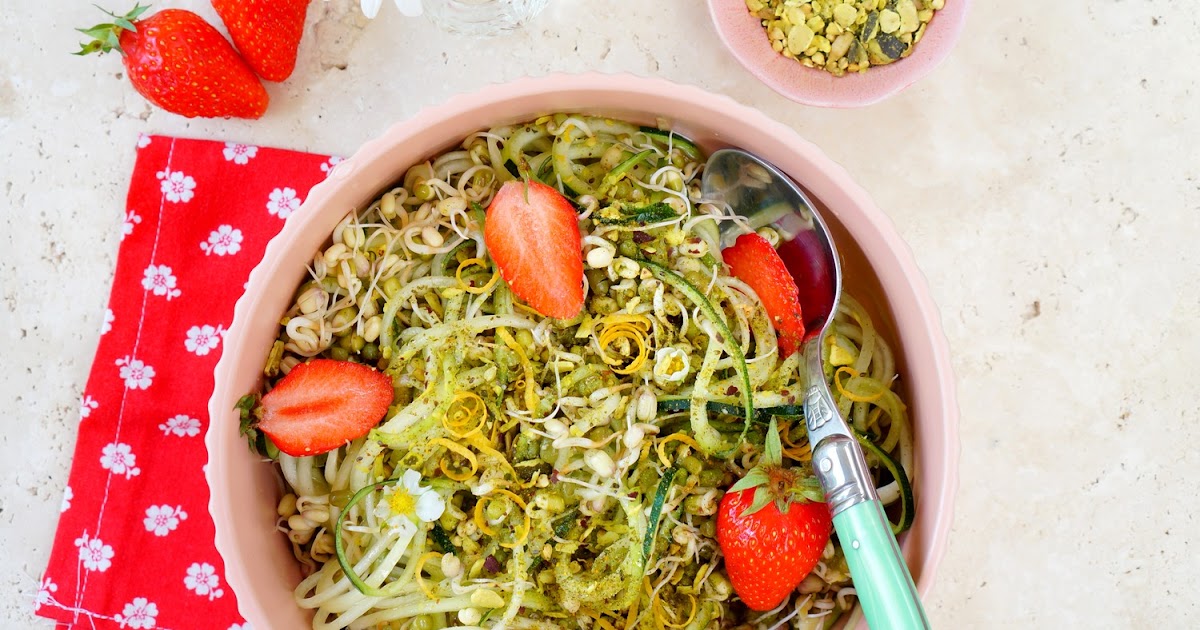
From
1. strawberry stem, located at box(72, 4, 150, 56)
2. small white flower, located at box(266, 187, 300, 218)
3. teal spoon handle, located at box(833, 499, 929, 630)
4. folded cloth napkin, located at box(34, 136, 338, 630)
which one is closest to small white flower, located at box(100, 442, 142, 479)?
folded cloth napkin, located at box(34, 136, 338, 630)

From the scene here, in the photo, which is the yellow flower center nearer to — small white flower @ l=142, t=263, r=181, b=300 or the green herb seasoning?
small white flower @ l=142, t=263, r=181, b=300

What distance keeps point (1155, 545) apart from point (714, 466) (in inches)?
44.2

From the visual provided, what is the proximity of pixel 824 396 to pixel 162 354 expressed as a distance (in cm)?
142

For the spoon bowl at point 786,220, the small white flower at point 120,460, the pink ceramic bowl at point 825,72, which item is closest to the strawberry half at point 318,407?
the small white flower at point 120,460

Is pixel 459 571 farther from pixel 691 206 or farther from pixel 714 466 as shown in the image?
pixel 691 206

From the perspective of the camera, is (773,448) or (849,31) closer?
(773,448)

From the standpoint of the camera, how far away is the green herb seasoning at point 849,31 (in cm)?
194

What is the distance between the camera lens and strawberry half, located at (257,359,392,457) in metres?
1.65

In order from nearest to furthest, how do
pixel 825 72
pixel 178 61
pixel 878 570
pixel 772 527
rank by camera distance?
pixel 878 570 < pixel 772 527 < pixel 178 61 < pixel 825 72

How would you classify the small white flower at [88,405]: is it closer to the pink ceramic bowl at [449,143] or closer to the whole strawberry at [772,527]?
the pink ceramic bowl at [449,143]

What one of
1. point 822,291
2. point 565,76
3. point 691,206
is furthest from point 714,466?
point 565,76

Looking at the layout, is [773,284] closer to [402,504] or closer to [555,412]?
[555,412]

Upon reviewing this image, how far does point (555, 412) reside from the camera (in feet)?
5.51

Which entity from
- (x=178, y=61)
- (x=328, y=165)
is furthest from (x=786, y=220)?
(x=178, y=61)
